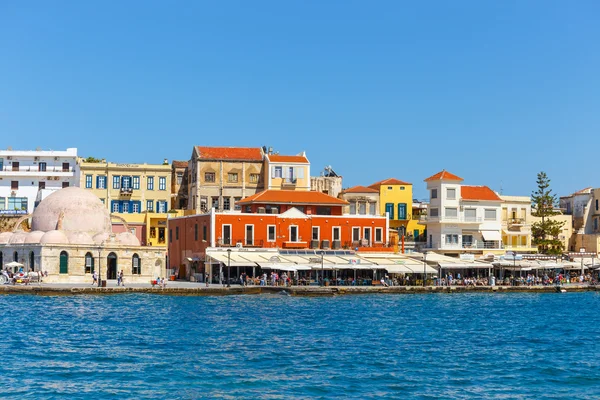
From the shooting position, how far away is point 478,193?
77.6 meters

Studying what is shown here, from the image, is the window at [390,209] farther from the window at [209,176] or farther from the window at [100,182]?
the window at [100,182]

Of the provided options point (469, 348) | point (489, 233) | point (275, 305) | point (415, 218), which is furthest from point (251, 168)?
point (469, 348)

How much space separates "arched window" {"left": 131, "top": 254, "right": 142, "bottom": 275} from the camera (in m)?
64.8

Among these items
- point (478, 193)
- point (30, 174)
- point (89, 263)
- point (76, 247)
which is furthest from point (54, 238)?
point (478, 193)

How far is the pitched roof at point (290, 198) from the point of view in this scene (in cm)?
6806

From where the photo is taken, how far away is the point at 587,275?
75875 millimetres

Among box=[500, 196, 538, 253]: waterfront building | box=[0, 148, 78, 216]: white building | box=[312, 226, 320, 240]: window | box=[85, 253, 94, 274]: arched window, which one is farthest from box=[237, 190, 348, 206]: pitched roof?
box=[0, 148, 78, 216]: white building

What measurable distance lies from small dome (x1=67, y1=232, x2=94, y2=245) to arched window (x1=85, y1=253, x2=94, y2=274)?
0.90 metres

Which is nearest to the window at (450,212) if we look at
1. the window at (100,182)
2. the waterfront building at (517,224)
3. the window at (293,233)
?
the waterfront building at (517,224)

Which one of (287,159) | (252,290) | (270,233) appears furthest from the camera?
(287,159)

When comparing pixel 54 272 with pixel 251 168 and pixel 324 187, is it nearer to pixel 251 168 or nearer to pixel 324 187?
pixel 251 168

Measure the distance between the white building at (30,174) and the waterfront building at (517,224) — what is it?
36.6 meters

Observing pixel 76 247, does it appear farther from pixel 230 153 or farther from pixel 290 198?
pixel 230 153

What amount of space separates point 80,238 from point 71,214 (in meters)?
2.39
